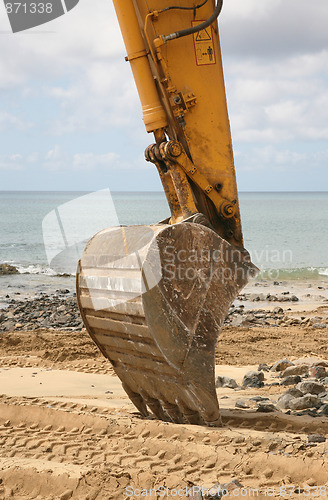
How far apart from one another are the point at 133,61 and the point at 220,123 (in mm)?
874

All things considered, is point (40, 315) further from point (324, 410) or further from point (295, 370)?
point (324, 410)

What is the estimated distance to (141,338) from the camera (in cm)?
432

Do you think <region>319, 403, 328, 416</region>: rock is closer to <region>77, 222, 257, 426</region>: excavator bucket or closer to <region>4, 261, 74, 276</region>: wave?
<region>77, 222, 257, 426</region>: excavator bucket

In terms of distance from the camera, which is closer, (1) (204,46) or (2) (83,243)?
(1) (204,46)

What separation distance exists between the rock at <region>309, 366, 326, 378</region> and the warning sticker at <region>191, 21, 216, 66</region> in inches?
125

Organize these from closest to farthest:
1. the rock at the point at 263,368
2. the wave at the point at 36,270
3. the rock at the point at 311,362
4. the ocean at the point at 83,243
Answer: the rock at the point at 311,362 < the rock at the point at 263,368 < the ocean at the point at 83,243 < the wave at the point at 36,270

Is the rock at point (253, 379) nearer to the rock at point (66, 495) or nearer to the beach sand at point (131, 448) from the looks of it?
the beach sand at point (131, 448)

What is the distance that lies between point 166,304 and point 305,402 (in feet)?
5.53

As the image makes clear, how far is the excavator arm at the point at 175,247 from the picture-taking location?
13.9 ft

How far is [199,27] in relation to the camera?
489 cm

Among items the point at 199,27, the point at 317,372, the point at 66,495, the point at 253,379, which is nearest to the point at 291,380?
the point at 317,372

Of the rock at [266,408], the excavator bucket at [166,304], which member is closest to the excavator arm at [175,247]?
the excavator bucket at [166,304]

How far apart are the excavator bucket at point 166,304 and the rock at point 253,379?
1.67 metres

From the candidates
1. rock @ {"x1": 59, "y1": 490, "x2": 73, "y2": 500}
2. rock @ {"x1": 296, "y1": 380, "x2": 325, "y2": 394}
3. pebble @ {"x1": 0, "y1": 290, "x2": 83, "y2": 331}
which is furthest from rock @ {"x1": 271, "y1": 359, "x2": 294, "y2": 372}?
pebble @ {"x1": 0, "y1": 290, "x2": 83, "y2": 331}
